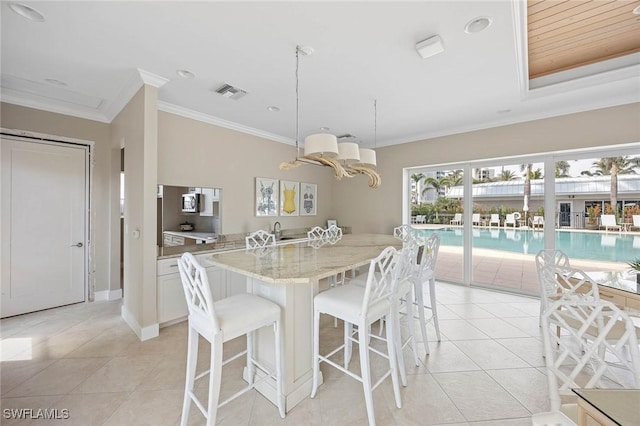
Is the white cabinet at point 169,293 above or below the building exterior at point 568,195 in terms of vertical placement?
below

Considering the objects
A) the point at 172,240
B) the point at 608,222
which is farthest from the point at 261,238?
the point at 608,222

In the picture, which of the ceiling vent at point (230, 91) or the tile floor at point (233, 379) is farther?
the ceiling vent at point (230, 91)

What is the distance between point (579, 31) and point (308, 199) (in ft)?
14.4

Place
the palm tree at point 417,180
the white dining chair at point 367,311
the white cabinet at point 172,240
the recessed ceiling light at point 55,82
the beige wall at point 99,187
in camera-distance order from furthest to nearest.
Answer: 1. the palm tree at point 417,180
2. the beige wall at point 99,187
3. the white cabinet at point 172,240
4. the recessed ceiling light at point 55,82
5. the white dining chair at point 367,311

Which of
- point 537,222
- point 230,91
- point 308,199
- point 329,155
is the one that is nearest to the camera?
point 329,155

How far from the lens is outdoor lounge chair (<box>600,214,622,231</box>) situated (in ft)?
11.6

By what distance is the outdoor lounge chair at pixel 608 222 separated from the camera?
3542 mm

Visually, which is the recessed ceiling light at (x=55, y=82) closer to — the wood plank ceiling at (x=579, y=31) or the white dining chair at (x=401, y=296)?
the white dining chair at (x=401, y=296)

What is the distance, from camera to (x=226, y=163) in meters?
4.19

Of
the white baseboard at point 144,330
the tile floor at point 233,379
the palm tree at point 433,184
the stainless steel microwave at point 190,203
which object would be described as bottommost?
the tile floor at point 233,379

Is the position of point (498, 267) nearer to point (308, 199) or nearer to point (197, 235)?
point (308, 199)

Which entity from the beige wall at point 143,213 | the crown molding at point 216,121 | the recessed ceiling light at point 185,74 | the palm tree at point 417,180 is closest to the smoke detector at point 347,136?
the crown molding at point 216,121

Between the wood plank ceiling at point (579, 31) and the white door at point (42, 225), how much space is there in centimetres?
547

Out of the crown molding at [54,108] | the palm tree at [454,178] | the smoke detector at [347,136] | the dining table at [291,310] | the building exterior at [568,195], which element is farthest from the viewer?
the smoke detector at [347,136]
